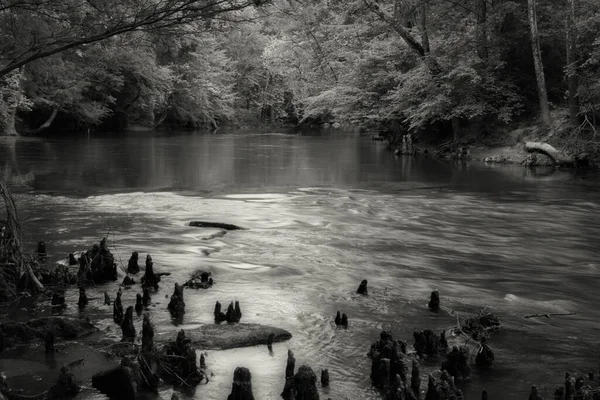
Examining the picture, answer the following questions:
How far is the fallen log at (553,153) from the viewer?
28844 mm

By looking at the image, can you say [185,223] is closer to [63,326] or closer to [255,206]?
[255,206]

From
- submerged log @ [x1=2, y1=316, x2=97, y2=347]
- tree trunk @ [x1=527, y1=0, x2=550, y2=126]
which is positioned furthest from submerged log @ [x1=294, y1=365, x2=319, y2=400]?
tree trunk @ [x1=527, y1=0, x2=550, y2=126]

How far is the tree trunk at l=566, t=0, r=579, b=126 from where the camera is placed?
27031mm

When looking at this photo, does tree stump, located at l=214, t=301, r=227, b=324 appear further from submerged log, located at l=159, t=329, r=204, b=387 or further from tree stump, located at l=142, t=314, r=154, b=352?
submerged log, located at l=159, t=329, r=204, b=387

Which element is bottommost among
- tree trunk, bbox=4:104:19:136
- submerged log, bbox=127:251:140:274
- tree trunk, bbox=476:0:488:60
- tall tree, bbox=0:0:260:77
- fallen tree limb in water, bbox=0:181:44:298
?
submerged log, bbox=127:251:140:274

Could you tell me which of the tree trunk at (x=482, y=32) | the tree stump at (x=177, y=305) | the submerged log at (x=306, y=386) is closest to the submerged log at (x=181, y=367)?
the submerged log at (x=306, y=386)

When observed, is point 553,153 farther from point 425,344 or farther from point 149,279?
point 425,344

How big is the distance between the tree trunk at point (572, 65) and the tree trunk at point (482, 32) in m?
4.66

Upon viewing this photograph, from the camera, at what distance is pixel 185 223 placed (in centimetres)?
1502

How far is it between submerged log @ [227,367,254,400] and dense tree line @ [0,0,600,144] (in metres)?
5.18

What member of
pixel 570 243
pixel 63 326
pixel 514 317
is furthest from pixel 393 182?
→ pixel 63 326

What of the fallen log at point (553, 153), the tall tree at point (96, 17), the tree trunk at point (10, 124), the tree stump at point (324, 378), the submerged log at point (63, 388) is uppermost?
the tall tree at point (96, 17)

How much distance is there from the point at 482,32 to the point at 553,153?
7.45 m

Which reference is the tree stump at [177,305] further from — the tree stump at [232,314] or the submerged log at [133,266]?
the submerged log at [133,266]
